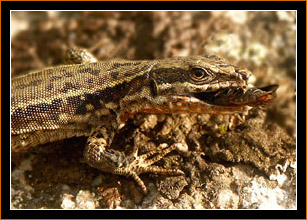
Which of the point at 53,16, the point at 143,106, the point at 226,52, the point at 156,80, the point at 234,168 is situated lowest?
the point at 234,168

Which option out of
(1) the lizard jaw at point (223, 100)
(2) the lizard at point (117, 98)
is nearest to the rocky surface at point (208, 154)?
(2) the lizard at point (117, 98)

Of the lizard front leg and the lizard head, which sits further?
the lizard front leg

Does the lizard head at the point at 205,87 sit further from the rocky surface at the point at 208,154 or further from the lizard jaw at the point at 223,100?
the rocky surface at the point at 208,154

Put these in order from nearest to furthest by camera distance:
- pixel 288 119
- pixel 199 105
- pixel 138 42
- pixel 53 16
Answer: pixel 199 105
pixel 288 119
pixel 138 42
pixel 53 16

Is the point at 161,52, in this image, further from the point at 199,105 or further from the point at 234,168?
the point at 234,168

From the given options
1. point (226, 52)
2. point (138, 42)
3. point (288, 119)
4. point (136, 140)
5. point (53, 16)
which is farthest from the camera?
point (53, 16)

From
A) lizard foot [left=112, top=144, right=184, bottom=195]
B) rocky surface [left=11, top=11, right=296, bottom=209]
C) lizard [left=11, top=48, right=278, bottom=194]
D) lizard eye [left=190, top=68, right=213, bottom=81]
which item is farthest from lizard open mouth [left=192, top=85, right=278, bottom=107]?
lizard foot [left=112, top=144, right=184, bottom=195]

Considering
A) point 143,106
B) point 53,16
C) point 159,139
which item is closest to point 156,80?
point 143,106

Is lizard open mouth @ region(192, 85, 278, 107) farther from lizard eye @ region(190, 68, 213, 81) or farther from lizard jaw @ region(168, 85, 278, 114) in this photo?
lizard eye @ region(190, 68, 213, 81)
